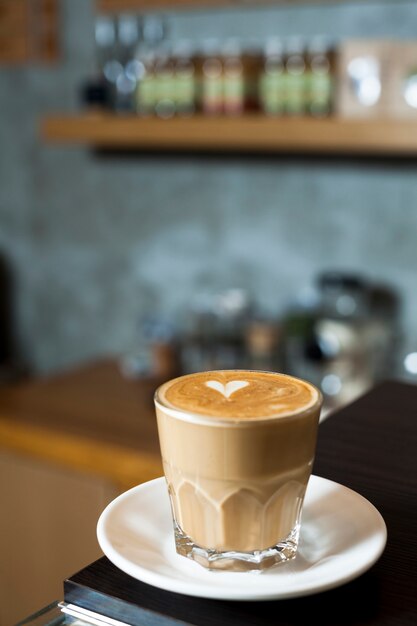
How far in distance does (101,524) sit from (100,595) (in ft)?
0.18

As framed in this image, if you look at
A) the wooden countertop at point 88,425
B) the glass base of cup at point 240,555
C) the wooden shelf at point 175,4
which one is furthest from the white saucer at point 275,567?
the wooden shelf at point 175,4

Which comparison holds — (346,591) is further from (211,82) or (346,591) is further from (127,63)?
(127,63)

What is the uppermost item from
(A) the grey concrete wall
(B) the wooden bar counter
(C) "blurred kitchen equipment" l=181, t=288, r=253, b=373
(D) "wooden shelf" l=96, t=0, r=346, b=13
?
(D) "wooden shelf" l=96, t=0, r=346, b=13

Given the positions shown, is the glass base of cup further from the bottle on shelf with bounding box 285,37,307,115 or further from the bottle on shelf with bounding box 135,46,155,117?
the bottle on shelf with bounding box 135,46,155,117

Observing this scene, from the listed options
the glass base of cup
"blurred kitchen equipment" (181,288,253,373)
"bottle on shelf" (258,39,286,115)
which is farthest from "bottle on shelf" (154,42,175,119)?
the glass base of cup

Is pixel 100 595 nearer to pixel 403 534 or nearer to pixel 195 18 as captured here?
pixel 403 534

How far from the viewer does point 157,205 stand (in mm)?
2402

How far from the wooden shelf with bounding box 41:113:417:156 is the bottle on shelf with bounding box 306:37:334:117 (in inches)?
2.8

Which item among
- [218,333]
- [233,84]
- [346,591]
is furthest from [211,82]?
[346,591]

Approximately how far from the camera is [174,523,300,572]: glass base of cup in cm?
46

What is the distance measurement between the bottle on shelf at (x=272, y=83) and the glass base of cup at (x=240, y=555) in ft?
5.08

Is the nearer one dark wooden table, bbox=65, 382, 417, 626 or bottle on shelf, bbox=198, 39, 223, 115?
dark wooden table, bbox=65, 382, 417, 626

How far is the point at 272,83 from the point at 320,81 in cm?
11

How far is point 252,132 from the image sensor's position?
1893 millimetres
